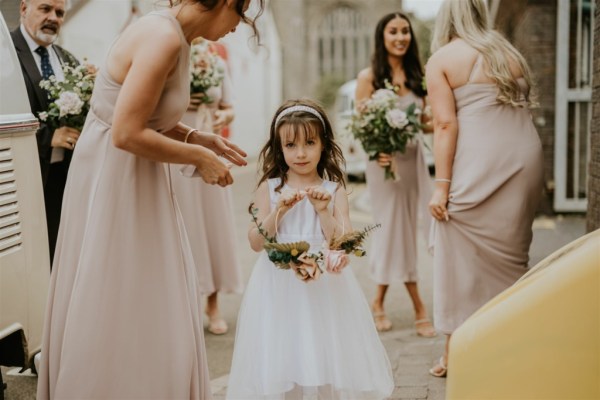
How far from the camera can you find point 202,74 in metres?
6.14

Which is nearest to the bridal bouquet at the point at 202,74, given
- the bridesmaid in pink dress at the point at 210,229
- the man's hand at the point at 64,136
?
the bridesmaid in pink dress at the point at 210,229

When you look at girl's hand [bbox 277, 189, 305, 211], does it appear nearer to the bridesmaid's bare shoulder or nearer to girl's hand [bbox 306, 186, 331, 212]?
girl's hand [bbox 306, 186, 331, 212]

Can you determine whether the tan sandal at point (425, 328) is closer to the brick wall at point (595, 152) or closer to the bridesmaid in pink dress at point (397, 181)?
the bridesmaid in pink dress at point (397, 181)

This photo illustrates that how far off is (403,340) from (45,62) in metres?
3.17

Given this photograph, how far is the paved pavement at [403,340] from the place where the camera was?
467 cm

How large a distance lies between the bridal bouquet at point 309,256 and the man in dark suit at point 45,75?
2.03 m

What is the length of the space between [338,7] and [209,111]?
45858 millimetres

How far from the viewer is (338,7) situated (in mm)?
50500

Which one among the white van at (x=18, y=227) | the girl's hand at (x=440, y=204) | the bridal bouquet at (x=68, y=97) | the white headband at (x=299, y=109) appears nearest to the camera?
the white van at (x=18, y=227)

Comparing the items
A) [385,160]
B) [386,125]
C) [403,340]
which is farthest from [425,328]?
[386,125]

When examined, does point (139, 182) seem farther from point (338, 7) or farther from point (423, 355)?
point (338, 7)

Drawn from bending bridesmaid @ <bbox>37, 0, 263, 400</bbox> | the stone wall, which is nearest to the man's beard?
bending bridesmaid @ <bbox>37, 0, 263, 400</bbox>

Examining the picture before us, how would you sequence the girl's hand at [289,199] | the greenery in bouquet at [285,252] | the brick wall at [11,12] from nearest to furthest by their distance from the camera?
1. the greenery in bouquet at [285,252]
2. the girl's hand at [289,199]
3. the brick wall at [11,12]

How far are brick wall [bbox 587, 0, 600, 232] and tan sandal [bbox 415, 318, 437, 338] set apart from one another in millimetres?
1361
